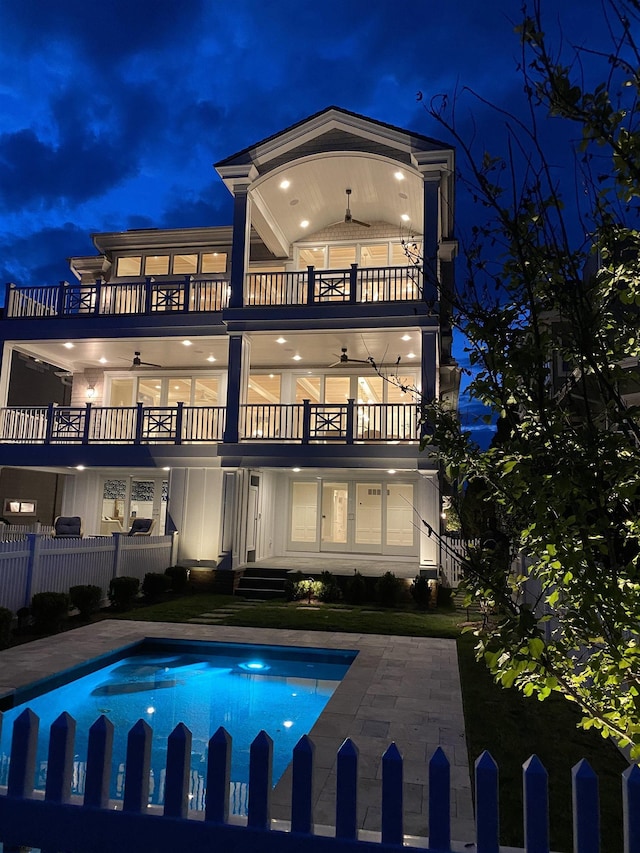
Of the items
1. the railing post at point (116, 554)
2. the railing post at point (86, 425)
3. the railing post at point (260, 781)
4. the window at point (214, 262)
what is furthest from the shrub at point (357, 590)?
the railing post at point (260, 781)

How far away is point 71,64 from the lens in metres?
186

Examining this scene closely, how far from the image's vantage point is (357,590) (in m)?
13.5

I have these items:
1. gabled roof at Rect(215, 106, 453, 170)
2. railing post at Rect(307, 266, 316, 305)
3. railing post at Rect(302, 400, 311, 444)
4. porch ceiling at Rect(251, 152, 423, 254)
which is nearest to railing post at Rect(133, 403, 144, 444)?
railing post at Rect(302, 400, 311, 444)

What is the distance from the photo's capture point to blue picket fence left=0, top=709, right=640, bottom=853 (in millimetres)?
2027

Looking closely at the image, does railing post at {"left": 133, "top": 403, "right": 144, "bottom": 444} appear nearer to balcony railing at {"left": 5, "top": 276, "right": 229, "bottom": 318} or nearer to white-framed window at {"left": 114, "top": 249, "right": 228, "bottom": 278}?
balcony railing at {"left": 5, "top": 276, "right": 229, "bottom": 318}

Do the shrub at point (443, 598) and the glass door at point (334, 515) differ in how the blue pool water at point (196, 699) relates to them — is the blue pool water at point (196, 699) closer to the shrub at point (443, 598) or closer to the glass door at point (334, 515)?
the shrub at point (443, 598)

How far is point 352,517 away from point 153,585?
693 centimetres

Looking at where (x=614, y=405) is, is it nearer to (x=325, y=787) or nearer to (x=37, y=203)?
(x=325, y=787)

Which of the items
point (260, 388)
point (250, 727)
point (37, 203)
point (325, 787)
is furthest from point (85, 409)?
point (37, 203)

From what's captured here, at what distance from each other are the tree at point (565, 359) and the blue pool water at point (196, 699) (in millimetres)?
3120

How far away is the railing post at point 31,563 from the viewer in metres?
9.77

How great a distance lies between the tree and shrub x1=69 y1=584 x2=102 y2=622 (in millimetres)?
9524

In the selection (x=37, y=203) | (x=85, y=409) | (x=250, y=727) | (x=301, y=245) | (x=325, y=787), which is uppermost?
(x=37, y=203)

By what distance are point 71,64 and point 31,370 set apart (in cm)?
Answer: 20900
